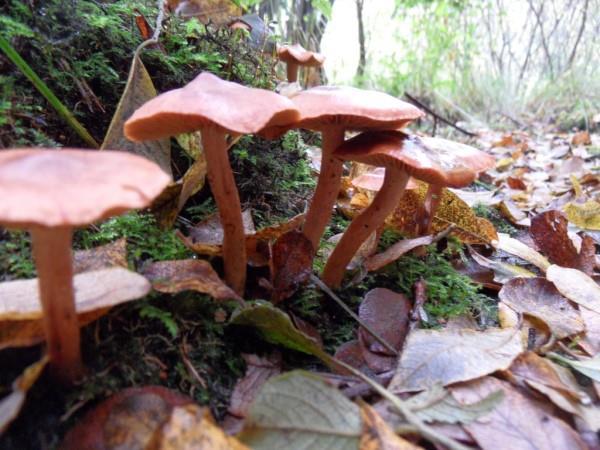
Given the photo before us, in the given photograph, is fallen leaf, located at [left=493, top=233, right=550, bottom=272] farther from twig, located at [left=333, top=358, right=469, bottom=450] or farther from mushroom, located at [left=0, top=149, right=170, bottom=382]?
mushroom, located at [left=0, top=149, right=170, bottom=382]

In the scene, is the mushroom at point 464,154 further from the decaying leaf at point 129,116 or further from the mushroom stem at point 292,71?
the mushroom stem at point 292,71

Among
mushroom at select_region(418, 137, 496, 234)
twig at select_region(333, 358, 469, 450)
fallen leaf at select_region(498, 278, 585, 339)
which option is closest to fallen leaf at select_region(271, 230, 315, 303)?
twig at select_region(333, 358, 469, 450)

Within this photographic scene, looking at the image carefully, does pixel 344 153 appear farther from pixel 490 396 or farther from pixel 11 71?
pixel 11 71

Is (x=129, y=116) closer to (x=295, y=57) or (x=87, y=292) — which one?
(x=87, y=292)

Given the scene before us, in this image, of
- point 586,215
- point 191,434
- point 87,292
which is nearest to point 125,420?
point 191,434

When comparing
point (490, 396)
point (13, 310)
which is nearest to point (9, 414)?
point (13, 310)

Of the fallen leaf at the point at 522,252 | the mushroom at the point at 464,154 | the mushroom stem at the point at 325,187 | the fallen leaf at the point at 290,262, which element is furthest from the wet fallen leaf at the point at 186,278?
the fallen leaf at the point at 522,252

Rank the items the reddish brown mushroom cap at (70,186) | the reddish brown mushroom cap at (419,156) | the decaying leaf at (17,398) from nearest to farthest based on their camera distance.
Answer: the reddish brown mushroom cap at (70,186) → the decaying leaf at (17,398) → the reddish brown mushroom cap at (419,156)
